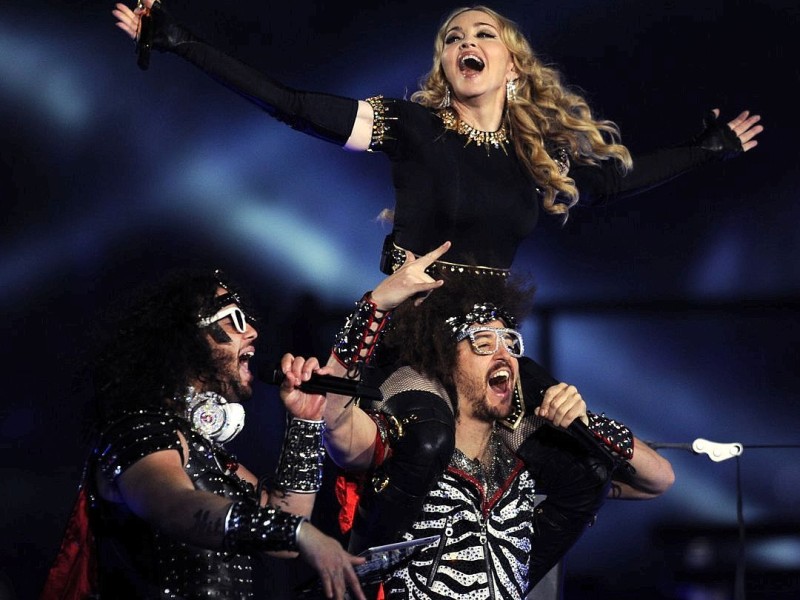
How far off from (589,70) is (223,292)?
87.9 inches

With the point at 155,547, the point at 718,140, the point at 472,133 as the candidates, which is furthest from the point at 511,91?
the point at 155,547

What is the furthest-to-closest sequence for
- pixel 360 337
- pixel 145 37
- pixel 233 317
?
pixel 145 37 < pixel 360 337 < pixel 233 317

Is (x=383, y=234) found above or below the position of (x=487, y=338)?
above

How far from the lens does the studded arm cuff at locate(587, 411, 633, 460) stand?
3.08 metres

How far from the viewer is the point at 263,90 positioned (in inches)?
118

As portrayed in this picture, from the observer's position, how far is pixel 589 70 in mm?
4379

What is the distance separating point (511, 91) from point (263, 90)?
81 centimetres

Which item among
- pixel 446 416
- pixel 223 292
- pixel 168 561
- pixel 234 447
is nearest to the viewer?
pixel 168 561

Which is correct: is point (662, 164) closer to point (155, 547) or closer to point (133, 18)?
point (133, 18)

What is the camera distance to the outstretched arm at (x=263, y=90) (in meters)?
2.93

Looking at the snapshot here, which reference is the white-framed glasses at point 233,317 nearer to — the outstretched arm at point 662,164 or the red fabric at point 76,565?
the red fabric at point 76,565

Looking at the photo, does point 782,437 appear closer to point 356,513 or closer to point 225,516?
point 356,513

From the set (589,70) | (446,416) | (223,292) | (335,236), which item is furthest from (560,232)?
(223,292)

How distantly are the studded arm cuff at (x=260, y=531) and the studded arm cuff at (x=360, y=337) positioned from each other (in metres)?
0.76
